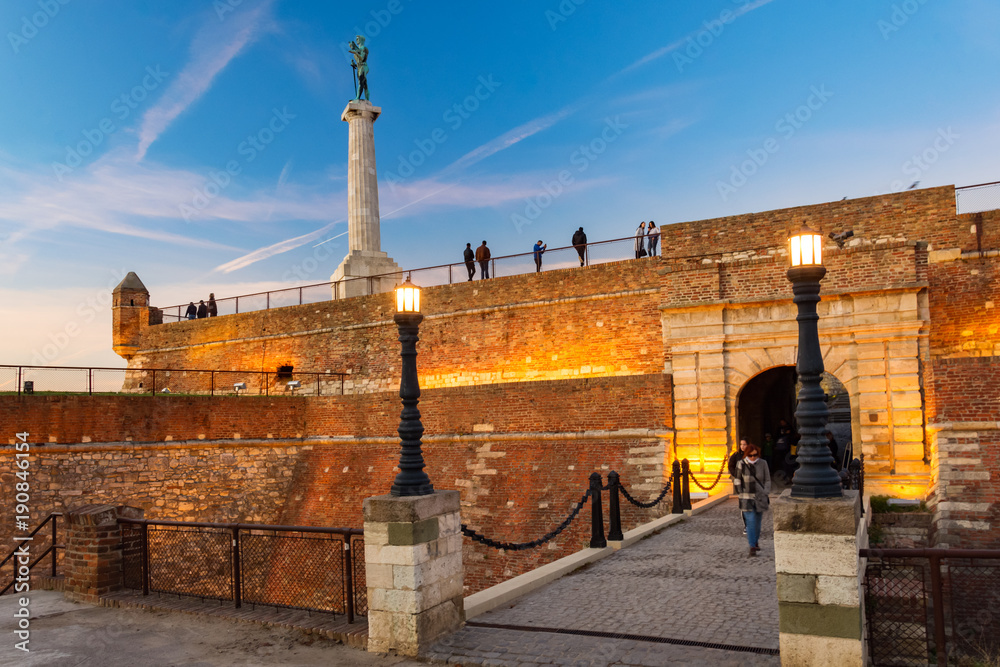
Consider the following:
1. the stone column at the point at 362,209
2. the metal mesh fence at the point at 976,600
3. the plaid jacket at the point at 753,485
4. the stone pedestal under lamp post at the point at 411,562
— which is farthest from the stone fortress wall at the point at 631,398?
the stone pedestal under lamp post at the point at 411,562

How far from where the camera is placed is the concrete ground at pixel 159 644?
257 inches

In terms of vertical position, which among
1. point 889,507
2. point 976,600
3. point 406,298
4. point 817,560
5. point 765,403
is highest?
point 406,298

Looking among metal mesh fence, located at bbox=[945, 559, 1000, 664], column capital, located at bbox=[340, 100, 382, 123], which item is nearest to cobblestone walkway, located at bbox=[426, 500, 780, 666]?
metal mesh fence, located at bbox=[945, 559, 1000, 664]

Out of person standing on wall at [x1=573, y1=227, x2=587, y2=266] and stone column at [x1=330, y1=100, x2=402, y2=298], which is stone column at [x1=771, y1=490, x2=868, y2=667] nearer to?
person standing on wall at [x1=573, y1=227, x2=587, y2=266]

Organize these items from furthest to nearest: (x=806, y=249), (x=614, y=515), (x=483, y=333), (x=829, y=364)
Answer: (x=483, y=333) → (x=829, y=364) → (x=614, y=515) → (x=806, y=249)

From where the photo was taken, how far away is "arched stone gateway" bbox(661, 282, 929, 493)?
50.5 ft

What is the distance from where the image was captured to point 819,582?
5367 millimetres

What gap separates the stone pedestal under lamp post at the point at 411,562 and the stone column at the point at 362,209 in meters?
22.0

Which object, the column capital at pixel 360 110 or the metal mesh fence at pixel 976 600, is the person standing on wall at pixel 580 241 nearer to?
the column capital at pixel 360 110

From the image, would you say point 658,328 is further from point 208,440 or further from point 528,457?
point 208,440

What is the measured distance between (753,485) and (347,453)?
565 inches

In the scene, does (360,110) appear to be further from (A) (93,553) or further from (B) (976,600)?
(B) (976,600)

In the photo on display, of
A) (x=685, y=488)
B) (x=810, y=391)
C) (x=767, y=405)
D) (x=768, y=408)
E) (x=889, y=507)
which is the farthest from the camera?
(x=768, y=408)

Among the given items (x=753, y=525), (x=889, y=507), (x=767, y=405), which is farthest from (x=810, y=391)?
(x=767, y=405)
